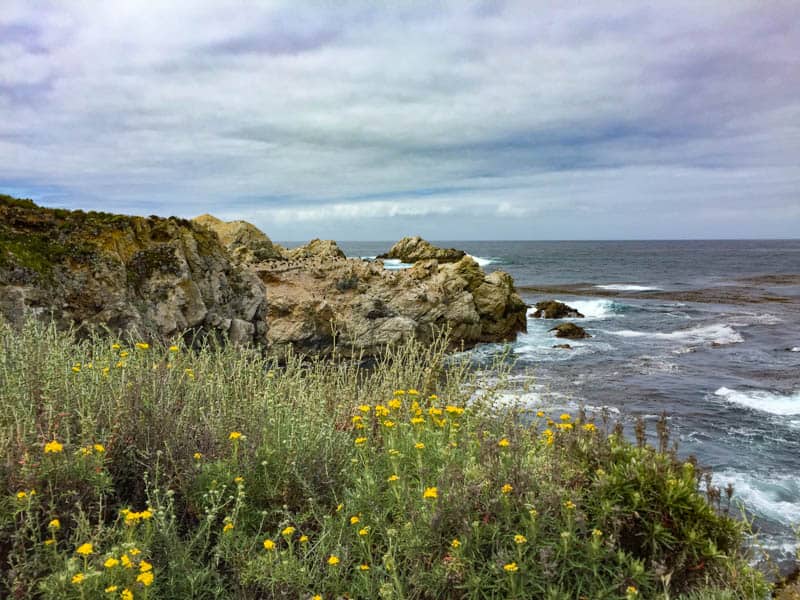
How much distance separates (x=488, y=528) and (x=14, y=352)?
411 cm

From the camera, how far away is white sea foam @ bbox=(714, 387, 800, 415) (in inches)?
538

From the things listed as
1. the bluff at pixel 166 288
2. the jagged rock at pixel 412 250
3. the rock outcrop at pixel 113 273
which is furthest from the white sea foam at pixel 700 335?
the jagged rock at pixel 412 250

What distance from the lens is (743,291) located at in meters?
43.8

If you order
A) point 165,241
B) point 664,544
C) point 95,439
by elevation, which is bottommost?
point 664,544

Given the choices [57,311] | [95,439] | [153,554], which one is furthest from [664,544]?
[57,311]

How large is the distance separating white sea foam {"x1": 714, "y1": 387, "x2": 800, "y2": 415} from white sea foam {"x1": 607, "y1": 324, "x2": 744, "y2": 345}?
332 inches

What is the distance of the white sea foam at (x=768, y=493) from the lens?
8.09 metres

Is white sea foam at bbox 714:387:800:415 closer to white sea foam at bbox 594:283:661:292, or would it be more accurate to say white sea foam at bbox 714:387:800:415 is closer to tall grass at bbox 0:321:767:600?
tall grass at bbox 0:321:767:600

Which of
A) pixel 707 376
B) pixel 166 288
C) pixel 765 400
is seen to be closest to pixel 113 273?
pixel 166 288

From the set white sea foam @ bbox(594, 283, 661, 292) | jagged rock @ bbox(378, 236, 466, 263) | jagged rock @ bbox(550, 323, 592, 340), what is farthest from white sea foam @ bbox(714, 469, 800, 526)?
jagged rock @ bbox(378, 236, 466, 263)

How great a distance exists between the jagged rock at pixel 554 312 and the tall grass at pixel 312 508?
27192mm

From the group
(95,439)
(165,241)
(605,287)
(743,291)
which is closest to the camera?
(95,439)

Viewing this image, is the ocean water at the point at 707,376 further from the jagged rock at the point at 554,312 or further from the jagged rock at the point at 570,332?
the jagged rock at the point at 554,312

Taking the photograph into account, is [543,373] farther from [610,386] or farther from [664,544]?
[664,544]
